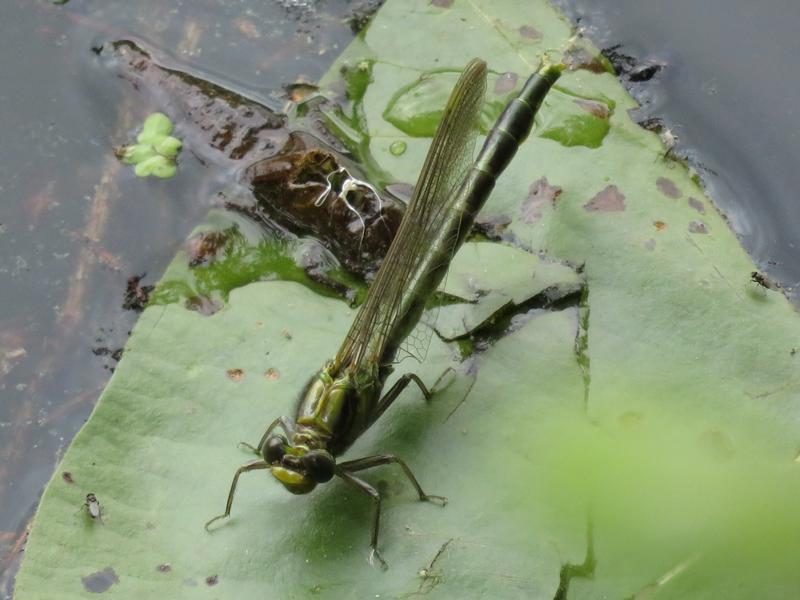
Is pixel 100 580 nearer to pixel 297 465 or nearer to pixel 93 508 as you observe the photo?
pixel 93 508

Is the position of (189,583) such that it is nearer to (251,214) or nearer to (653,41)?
(251,214)

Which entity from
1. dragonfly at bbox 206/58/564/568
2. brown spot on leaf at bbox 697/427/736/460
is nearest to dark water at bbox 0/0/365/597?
dragonfly at bbox 206/58/564/568

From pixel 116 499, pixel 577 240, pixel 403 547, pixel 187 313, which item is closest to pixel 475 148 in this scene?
pixel 577 240

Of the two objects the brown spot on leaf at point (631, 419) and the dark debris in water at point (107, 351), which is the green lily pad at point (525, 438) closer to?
the brown spot on leaf at point (631, 419)

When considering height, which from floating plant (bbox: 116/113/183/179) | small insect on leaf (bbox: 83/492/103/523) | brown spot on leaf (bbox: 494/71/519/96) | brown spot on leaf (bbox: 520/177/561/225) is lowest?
small insect on leaf (bbox: 83/492/103/523)

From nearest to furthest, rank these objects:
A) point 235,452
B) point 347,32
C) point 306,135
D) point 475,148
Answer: point 235,452
point 475,148
point 306,135
point 347,32

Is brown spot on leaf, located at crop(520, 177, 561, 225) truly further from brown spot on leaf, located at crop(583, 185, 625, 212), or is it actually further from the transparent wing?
the transparent wing

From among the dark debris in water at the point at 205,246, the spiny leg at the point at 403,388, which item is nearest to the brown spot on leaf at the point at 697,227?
the spiny leg at the point at 403,388
